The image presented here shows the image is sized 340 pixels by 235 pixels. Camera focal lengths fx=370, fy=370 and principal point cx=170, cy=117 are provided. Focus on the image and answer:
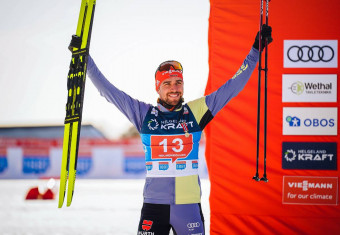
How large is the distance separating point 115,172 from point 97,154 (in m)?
0.83

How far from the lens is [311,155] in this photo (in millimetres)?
3719

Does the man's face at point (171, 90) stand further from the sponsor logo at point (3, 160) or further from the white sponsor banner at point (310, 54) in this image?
the sponsor logo at point (3, 160)

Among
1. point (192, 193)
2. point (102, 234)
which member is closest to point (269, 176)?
point (192, 193)

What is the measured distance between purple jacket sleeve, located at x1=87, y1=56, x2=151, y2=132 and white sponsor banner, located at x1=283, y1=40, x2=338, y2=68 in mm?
1874

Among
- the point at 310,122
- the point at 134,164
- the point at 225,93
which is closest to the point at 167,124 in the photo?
the point at 225,93

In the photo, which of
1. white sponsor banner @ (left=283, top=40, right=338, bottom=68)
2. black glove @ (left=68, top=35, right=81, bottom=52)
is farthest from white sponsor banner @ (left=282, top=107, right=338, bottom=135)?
black glove @ (left=68, top=35, right=81, bottom=52)

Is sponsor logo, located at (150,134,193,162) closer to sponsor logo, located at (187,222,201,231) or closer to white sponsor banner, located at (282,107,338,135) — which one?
sponsor logo, located at (187,222,201,231)

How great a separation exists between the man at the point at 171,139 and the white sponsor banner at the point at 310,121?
1.29m

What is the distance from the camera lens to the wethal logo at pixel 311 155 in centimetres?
371

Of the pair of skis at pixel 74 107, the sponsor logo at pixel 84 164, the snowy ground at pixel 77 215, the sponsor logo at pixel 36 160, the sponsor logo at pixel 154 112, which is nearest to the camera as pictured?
the sponsor logo at pixel 154 112

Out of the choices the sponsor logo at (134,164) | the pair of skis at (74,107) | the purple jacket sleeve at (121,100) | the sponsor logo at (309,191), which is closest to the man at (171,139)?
the purple jacket sleeve at (121,100)

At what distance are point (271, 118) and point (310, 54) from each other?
0.75 m

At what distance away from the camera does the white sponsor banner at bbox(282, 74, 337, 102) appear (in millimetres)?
3701

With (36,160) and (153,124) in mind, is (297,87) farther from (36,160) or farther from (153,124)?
(36,160)
